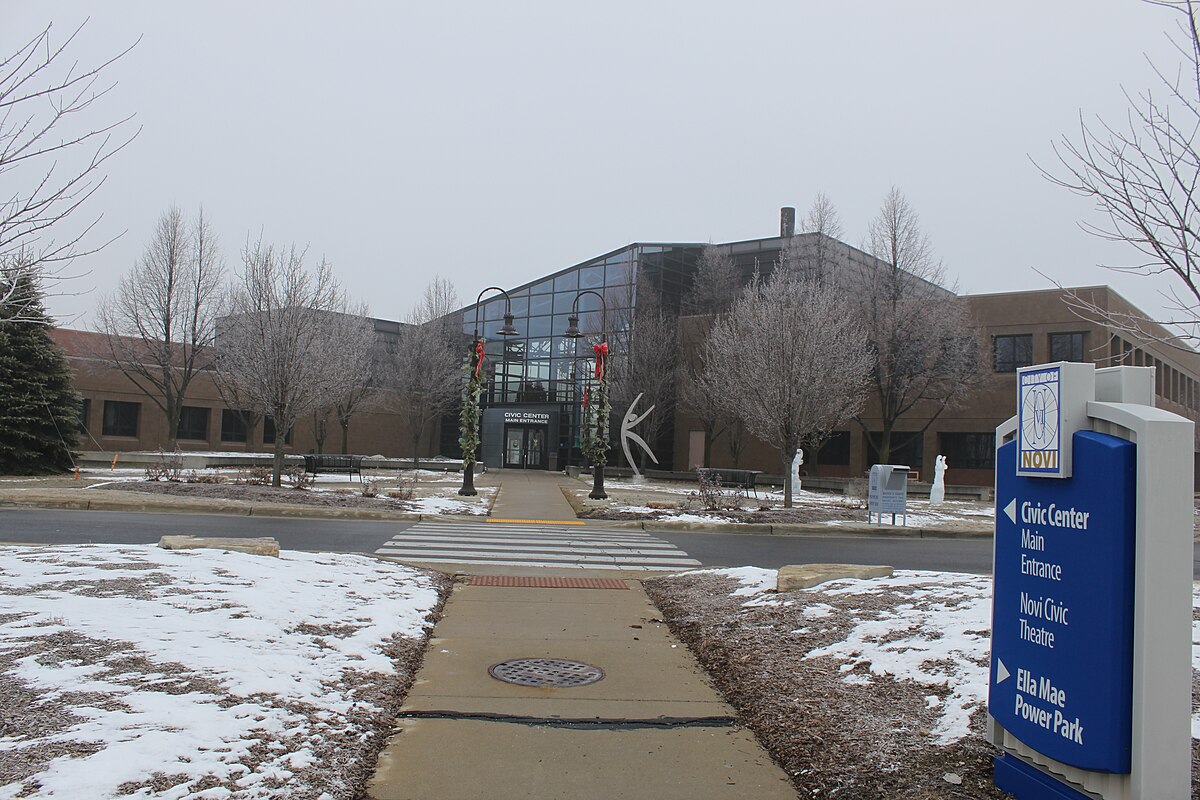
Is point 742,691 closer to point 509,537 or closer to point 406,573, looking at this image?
point 406,573

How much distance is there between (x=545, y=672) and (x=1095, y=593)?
376 centimetres

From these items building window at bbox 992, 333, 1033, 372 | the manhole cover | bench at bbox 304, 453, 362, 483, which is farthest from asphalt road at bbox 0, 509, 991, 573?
building window at bbox 992, 333, 1033, 372

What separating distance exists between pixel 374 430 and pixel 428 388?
1252 cm

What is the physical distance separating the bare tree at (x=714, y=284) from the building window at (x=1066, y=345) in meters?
14.4

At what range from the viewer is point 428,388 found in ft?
153

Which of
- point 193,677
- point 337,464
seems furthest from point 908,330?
point 193,677

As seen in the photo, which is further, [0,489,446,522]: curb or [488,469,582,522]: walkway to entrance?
[488,469,582,522]: walkway to entrance

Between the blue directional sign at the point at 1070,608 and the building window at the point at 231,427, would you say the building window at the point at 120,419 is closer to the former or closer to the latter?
the building window at the point at 231,427

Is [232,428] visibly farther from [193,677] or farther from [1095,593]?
[1095,593]

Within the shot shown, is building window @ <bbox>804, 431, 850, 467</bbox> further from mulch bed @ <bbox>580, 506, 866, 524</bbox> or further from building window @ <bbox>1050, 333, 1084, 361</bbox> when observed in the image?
mulch bed @ <bbox>580, 506, 866, 524</bbox>

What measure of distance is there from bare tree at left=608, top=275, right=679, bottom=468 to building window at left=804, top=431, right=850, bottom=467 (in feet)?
27.2

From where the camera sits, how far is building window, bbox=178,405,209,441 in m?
48.4

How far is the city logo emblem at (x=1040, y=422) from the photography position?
347cm

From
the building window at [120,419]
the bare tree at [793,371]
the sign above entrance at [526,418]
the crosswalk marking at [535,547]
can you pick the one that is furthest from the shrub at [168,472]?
the sign above entrance at [526,418]
